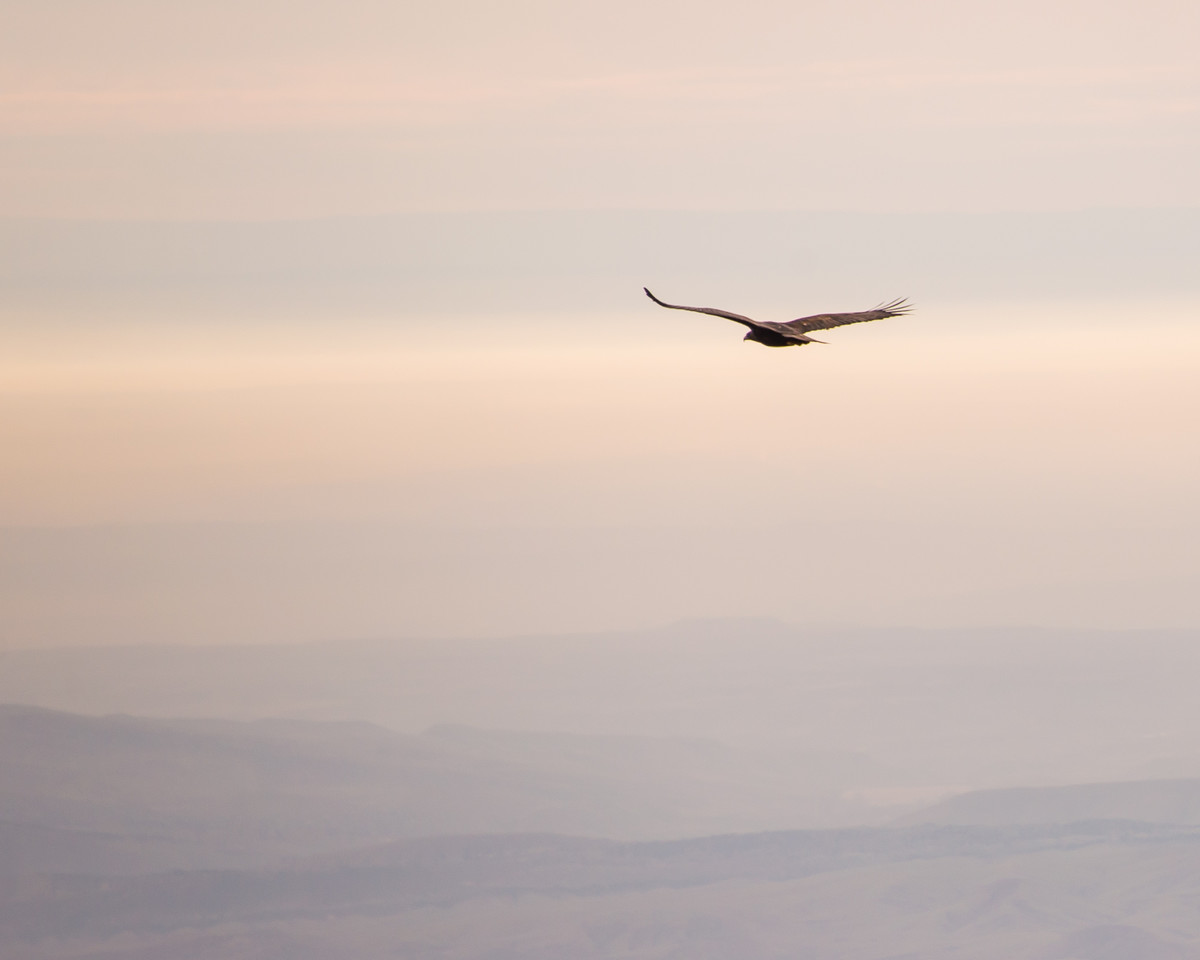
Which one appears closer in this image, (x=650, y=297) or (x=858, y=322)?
(x=650, y=297)

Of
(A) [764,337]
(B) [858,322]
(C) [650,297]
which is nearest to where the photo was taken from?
(C) [650,297]

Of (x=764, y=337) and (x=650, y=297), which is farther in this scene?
(x=764, y=337)

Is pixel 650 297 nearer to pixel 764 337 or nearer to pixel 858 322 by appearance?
pixel 764 337

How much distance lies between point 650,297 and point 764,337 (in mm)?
4664

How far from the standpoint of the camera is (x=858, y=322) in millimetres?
53750

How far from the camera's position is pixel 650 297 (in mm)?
45812

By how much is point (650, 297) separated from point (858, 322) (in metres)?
9.95

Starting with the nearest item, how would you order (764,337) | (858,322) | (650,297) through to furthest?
(650,297), (764,337), (858,322)

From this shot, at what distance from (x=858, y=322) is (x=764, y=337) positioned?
541cm

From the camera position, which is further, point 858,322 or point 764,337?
point 858,322

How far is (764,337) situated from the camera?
49.3 meters

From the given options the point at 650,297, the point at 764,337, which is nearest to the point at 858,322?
the point at 764,337
